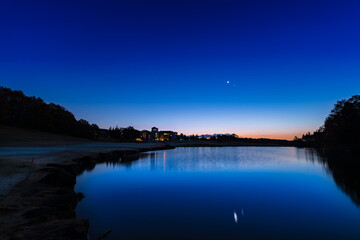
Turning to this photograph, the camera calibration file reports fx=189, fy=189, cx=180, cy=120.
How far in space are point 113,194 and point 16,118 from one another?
309 ft

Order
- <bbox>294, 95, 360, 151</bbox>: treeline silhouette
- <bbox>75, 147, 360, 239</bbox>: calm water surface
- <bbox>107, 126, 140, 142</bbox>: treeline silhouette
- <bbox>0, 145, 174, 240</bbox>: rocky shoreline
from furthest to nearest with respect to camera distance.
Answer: <bbox>107, 126, 140, 142</bbox>: treeline silhouette, <bbox>294, 95, 360, 151</bbox>: treeline silhouette, <bbox>75, 147, 360, 239</bbox>: calm water surface, <bbox>0, 145, 174, 240</bbox>: rocky shoreline

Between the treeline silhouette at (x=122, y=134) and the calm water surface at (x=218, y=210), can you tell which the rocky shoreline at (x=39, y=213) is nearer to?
the calm water surface at (x=218, y=210)

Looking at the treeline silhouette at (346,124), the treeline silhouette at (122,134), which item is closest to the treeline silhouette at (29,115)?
the treeline silhouette at (122,134)

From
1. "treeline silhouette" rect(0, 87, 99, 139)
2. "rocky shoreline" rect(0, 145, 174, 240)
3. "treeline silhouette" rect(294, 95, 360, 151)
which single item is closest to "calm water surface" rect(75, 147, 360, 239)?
"rocky shoreline" rect(0, 145, 174, 240)

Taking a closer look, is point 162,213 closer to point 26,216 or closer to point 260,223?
point 260,223

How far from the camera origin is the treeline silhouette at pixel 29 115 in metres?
79.7

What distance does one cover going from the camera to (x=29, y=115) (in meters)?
82.4

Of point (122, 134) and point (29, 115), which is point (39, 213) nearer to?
point (29, 115)

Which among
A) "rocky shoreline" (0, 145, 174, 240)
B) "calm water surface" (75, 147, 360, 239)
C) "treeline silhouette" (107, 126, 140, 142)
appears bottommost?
"calm water surface" (75, 147, 360, 239)

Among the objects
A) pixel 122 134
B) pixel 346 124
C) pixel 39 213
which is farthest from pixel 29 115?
pixel 346 124

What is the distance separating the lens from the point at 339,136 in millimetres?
60625

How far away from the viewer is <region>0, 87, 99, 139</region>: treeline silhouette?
79669mm

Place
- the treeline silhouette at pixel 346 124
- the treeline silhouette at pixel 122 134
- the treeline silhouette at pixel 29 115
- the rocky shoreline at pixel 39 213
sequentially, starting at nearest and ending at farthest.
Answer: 1. the rocky shoreline at pixel 39 213
2. the treeline silhouette at pixel 346 124
3. the treeline silhouette at pixel 29 115
4. the treeline silhouette at pixel 122 134

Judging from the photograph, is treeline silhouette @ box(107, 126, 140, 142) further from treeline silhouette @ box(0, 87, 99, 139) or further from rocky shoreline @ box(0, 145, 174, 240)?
rocky shoreline @ box(0, 145, 174, 240)
